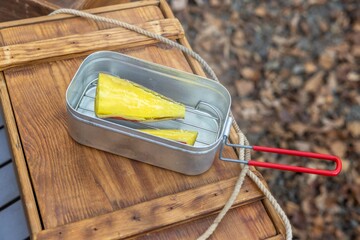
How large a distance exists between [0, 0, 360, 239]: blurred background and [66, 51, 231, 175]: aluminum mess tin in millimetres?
435

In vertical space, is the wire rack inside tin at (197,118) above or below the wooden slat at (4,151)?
above

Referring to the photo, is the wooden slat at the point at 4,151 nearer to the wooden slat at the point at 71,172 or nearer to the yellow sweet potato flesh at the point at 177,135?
the wooden slat at the point at 71,172

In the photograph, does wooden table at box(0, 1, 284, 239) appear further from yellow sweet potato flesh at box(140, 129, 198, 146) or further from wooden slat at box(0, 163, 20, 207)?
wooden slat at box(0, 163, 20, 207)

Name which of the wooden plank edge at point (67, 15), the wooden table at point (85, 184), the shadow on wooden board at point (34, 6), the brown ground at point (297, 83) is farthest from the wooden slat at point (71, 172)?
the brown ground at point (297, 83)

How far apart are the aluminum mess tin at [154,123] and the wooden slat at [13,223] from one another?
0.32m

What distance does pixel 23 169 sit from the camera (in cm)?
114

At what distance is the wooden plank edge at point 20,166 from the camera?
1.07 meters

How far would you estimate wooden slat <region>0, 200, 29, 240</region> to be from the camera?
1.30m

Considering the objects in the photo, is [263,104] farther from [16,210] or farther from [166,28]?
[16,210]

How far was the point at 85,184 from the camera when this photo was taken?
113 centimetres

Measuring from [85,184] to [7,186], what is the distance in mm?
375

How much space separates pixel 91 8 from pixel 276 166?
0.88m

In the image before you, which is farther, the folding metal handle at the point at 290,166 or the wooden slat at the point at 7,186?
the wooden slat at the point at 7,186

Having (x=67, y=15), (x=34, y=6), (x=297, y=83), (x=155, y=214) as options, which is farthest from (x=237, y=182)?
(x=297, y=83)
